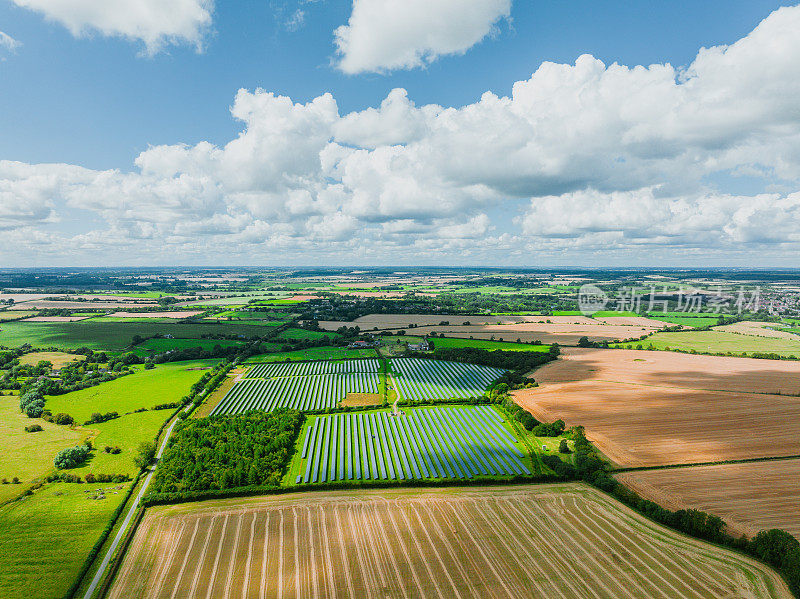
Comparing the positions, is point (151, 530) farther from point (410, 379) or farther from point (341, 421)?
point (410, 379)

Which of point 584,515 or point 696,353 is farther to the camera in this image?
point 696,353

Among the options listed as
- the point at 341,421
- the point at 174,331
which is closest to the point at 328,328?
the point at 174,331

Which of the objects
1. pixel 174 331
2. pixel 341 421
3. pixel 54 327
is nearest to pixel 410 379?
pixel 341 421

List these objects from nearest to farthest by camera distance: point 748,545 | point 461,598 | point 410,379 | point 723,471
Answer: point 461,598 < point 748,545 < point 723,471 < point 410,379

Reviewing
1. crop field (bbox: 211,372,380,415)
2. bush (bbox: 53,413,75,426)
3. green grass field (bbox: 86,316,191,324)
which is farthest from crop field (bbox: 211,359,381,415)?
green grass field (bbox: 86,316,191,324)

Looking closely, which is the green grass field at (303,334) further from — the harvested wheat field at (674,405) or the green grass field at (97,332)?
the harvested wheat field at (674,405)

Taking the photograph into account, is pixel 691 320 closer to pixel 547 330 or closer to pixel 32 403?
pixel 547 330

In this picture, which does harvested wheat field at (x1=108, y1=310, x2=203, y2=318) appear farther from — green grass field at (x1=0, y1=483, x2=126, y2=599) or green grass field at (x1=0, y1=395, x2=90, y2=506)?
green grass field at (x1=0, y1=483, x2=126, y2=599)

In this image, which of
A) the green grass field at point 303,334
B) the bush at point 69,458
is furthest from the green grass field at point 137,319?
the bush at point 69,458

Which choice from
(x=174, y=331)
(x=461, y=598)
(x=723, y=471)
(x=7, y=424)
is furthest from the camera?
(x=174, y=331)
